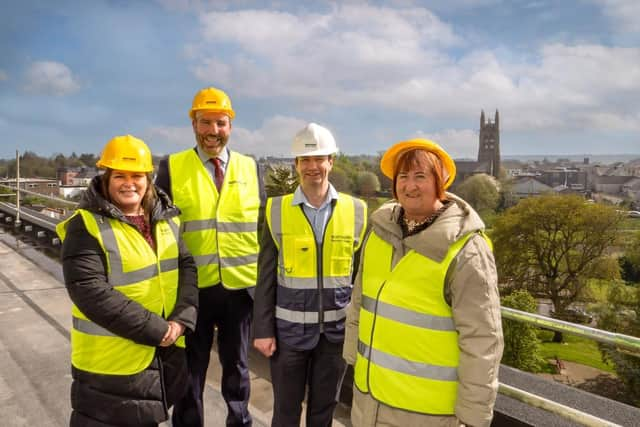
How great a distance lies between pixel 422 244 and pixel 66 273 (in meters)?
1.49

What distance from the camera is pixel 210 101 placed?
264cm

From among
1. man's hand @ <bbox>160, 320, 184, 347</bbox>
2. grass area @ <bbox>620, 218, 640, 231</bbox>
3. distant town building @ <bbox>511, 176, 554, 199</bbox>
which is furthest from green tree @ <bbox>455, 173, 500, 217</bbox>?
man's hand @ <bbox>160, 320, 184, 347</bbox>

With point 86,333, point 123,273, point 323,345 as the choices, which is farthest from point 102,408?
point 323,345

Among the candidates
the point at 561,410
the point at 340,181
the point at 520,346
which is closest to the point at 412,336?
the point at 561,410

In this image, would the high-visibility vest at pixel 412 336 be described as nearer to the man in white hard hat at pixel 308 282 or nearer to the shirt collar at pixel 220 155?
the man in white hard hat at pixel 308 282

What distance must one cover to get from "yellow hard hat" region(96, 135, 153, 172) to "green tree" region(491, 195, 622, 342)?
38.8 meters

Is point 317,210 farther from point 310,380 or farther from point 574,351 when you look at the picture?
point 574,351

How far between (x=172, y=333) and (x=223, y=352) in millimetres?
614

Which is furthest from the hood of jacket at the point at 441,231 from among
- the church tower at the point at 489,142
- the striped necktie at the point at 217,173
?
the church tower at the point at 489,142

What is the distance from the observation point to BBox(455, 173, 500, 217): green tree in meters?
69.0

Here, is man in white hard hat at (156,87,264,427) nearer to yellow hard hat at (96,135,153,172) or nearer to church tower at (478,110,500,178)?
yellow hard hat at (96,135,153,172)

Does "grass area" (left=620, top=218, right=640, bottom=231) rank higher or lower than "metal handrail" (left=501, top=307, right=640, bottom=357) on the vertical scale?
lower

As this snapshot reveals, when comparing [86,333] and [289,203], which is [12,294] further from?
[289,203]

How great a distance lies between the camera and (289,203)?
236cm
